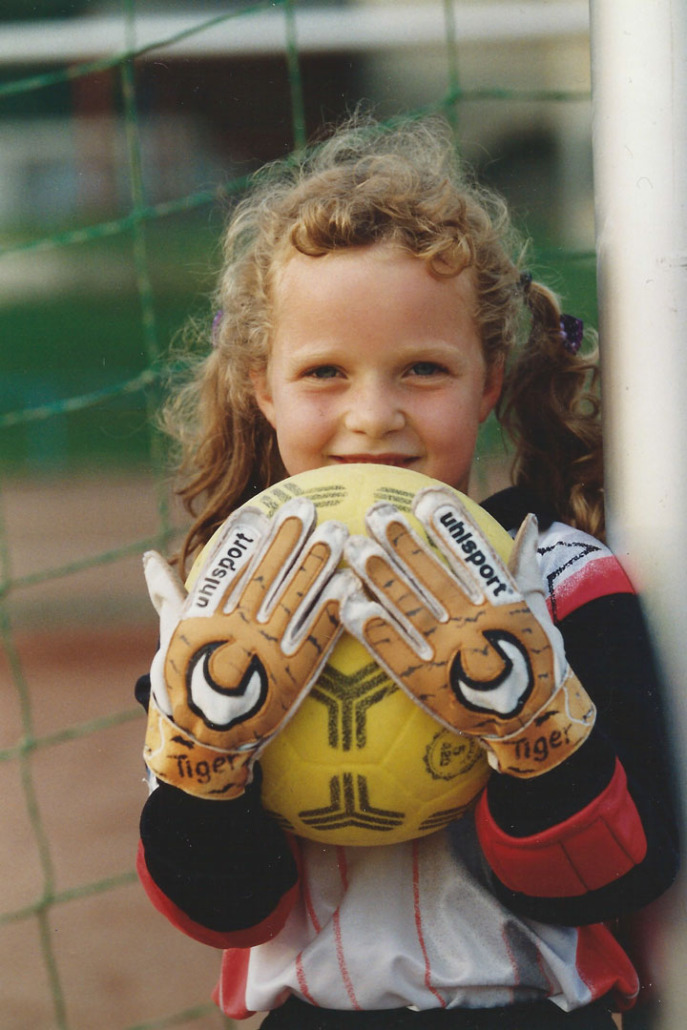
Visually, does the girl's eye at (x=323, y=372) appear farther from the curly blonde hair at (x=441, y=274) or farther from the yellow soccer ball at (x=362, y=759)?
the yellow soccer ball at (x=362, y=759)

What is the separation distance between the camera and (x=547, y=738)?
2.99 ft

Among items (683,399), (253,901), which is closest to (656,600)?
(683,399)

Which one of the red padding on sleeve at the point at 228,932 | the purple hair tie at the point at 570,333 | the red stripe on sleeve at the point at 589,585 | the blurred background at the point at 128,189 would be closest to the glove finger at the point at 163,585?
the red padding on sleeve at the point at 228,932

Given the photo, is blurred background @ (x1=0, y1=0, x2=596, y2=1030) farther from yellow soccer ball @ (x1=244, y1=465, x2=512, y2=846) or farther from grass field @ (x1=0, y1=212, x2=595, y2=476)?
yellow soccer ball @ (x1=244, y1=465, x2=512, y2=846)

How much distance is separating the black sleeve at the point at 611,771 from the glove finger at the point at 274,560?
0.84ft

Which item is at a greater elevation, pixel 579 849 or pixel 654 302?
pixel 654 302

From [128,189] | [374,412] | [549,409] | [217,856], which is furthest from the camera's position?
[128,189]

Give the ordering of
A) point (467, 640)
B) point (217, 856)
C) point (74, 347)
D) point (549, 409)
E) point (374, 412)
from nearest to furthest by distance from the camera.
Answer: point (467, 640) → point (217, 856) → point (374, 412) → point (549, 409) → point (74, 347)

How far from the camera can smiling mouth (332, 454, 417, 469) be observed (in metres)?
1.22

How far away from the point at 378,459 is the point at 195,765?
42cm

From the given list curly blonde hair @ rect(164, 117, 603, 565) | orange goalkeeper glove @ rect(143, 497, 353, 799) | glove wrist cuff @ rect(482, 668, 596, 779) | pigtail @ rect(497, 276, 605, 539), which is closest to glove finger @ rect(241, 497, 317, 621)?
orange goalkeeper glove @ rect(143, 497, 353, 799)

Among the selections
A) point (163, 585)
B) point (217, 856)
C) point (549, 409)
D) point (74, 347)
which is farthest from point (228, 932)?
point (74, 347)

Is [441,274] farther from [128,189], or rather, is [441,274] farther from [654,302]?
[128,189]

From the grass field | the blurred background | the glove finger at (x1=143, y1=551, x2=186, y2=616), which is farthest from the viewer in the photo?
the grass field
